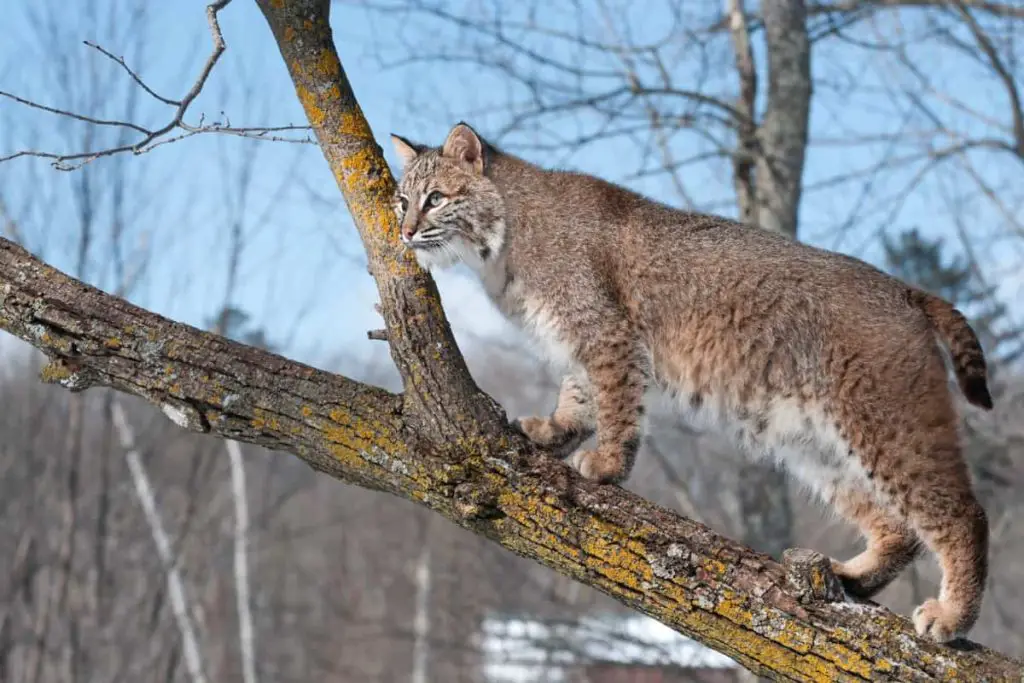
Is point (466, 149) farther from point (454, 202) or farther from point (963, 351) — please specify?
point (963, 351)

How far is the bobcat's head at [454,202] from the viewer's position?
4.40 meters

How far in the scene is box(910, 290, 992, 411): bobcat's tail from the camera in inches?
154

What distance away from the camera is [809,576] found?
119 inches

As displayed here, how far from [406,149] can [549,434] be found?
1.69 m

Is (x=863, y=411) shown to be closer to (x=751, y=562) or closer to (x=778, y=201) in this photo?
(x=751, y=562)

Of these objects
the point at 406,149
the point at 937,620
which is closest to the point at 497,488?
the point at 937,620

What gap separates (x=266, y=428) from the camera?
3412mm

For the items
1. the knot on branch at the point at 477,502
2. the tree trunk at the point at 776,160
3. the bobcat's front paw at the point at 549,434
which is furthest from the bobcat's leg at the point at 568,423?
the tree trunk at the point at 776,160

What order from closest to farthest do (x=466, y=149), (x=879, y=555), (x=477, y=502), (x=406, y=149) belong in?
1. (x=477, y=502)
2. (x=879, y=555)
3. (x=466, y=149)
4. (x=406, y=149)

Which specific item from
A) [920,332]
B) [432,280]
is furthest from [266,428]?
[920,332]

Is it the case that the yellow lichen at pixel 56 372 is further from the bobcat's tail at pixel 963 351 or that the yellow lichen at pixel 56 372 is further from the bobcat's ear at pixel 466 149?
the bobcat's tail at pixel 963 351

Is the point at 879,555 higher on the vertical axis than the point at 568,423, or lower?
lower

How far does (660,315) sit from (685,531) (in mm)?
1407

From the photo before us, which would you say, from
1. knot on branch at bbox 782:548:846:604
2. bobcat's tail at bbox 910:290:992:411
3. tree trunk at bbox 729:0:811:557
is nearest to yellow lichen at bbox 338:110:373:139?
knot on branch at bbox 782:548:846:604
